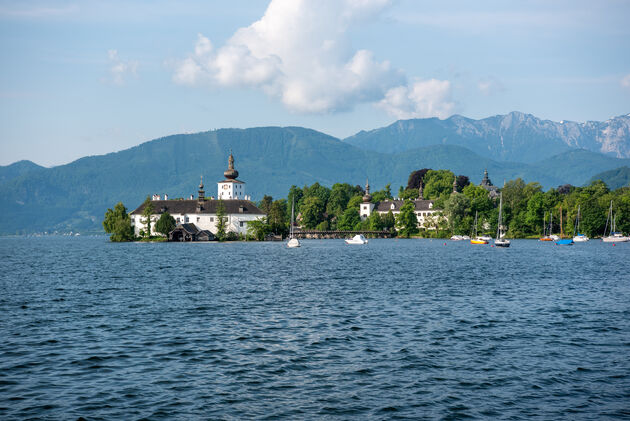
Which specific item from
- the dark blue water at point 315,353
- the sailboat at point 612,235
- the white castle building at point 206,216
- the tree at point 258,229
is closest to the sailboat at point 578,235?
the sailboat at point 612,235

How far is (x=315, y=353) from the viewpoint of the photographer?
80.3 ft

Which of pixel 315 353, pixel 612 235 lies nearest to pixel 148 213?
pixel 612 235

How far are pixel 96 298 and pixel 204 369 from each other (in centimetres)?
2379

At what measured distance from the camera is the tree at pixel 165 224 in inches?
6511

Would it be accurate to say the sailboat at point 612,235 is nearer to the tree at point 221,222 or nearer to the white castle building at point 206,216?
the white castle building at point 206,216

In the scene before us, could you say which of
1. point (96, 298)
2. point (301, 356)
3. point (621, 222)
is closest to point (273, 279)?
point (96, 298)

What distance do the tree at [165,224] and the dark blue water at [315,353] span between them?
11857 cm

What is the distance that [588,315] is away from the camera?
3497 centimetres

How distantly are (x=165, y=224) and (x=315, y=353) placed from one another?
14706 centimetres

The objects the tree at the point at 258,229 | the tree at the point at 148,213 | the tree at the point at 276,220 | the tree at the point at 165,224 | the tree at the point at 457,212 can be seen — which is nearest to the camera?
the tree at the point at 165,224

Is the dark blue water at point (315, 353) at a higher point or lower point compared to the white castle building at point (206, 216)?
lower

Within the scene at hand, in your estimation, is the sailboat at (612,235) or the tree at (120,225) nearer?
the sailboat at (612,235)

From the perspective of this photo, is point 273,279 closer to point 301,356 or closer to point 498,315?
point 498,315

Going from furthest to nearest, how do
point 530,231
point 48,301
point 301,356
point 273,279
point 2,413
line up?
point 530,231, point 273,279, point 48,301, point 301,356, point 2,413
